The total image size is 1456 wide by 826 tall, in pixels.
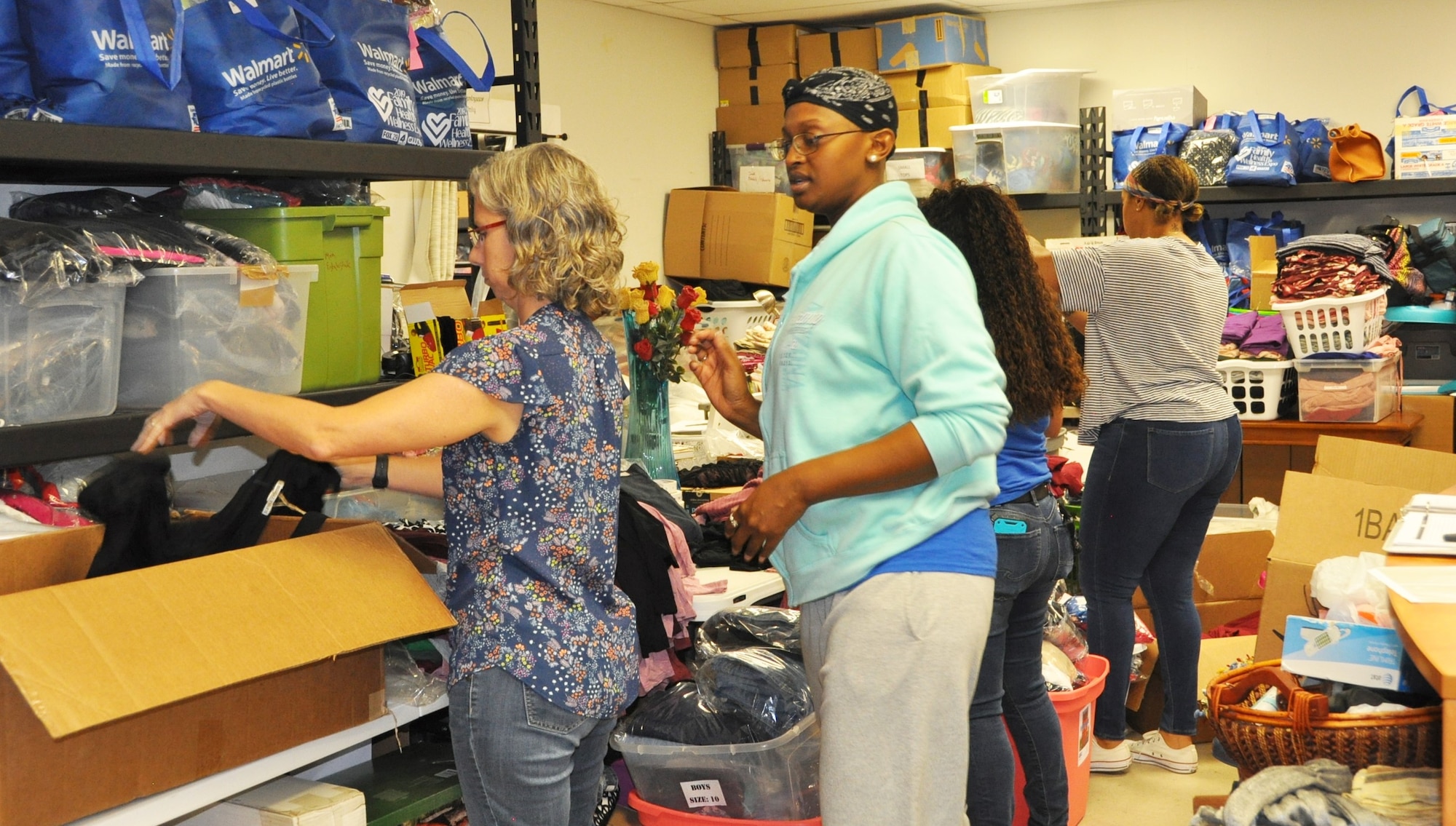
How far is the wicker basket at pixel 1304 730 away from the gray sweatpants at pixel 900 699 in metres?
0.59

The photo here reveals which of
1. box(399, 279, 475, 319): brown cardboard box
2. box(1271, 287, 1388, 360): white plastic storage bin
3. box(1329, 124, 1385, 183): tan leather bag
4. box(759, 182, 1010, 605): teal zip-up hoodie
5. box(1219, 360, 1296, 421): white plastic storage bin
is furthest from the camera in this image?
box(1329, 124, 1385, 183): tan leather bag

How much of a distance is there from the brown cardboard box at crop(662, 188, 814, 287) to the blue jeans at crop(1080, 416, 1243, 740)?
3.00 metres

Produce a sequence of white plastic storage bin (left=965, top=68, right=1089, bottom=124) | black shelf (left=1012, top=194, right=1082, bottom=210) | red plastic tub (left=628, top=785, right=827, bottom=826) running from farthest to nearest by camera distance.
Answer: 1. black shelf (left=1012, top=194, right=1082, bottom=210)
2. white plastic storage bin (left=965, top=68, right=1089, bottom=124)
3. red plastic tub (left=628, top=785, right=827, bottom=826)

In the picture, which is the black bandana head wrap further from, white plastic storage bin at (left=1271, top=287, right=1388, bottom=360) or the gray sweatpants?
white plastic storage bin at (left=1271, top=287, right=1388, bottom=360)

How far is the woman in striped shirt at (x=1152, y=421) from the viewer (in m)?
3.15

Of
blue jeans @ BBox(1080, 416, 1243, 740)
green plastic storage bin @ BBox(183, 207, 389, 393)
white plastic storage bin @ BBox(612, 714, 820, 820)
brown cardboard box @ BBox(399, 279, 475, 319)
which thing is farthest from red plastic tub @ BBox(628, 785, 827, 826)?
brown cardboard box @ BBox(399, 279, 475, 319)

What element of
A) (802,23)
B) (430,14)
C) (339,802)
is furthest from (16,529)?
(802,23)

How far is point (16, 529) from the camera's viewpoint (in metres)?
1.75

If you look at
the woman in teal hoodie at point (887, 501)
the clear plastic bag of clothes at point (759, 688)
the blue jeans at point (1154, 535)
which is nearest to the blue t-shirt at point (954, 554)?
the woman in teal hoodie at point (887, 501)

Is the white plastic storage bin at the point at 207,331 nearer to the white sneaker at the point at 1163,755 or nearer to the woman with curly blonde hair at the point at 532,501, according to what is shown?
the woman with curly blonde hair at the point at 532,501

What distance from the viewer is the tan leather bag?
5.60 meters

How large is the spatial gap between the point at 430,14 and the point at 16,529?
4.02 ft

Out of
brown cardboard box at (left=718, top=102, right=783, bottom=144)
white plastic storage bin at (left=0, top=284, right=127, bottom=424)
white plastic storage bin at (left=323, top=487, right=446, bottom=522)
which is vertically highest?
brown cardboard box at (left=718, top=102, right=783, bottom=144)

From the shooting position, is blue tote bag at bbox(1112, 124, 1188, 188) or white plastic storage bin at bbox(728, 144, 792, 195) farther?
white plastic storage bin at bbox(728, 144, 792, 195)
